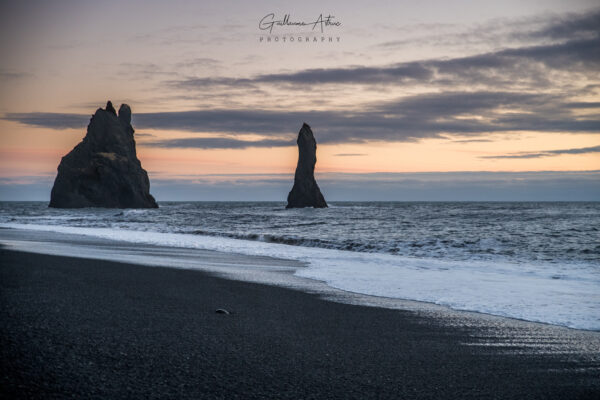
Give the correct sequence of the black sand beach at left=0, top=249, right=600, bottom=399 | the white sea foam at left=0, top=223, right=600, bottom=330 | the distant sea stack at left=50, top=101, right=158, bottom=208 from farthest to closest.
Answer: the distant sea stack at left=50, top=101, right=158, bottom=208, the white sea foam at left=0, top=223, right=600, bottom=330, the black sand beach at left=0, top=249, right=600, bottom=399

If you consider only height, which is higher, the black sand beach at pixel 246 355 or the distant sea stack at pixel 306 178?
the distant sea stack at pixel 306 178

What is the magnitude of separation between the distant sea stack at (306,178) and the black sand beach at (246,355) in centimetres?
9809

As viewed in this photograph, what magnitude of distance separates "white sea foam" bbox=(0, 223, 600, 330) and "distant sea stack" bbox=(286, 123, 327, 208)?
88913mm

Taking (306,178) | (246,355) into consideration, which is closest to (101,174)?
(306,178)

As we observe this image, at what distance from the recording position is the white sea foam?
25.1 feet

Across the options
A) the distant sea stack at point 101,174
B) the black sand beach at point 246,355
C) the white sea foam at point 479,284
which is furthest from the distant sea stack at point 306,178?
the black sand beach at point 246,355

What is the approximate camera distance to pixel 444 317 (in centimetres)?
687

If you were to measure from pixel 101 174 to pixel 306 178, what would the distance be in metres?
46.4

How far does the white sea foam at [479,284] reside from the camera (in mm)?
7641

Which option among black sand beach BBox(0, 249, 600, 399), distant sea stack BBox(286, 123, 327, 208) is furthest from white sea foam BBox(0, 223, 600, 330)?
distant sea stack BBox(286, 123, 327, 208)

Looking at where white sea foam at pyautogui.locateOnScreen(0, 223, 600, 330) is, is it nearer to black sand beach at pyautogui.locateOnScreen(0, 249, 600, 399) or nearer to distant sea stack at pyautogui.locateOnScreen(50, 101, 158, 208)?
black sand beach at pyautogui.locateOnScreen(0, 249, 600, 399)

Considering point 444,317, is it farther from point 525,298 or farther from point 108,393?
point 108,393

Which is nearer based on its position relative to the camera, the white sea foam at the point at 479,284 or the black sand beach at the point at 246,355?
the black sand beach at the point at 246,355

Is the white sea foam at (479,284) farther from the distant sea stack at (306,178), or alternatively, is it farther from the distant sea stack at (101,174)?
the distant sea stack at (101,174)
